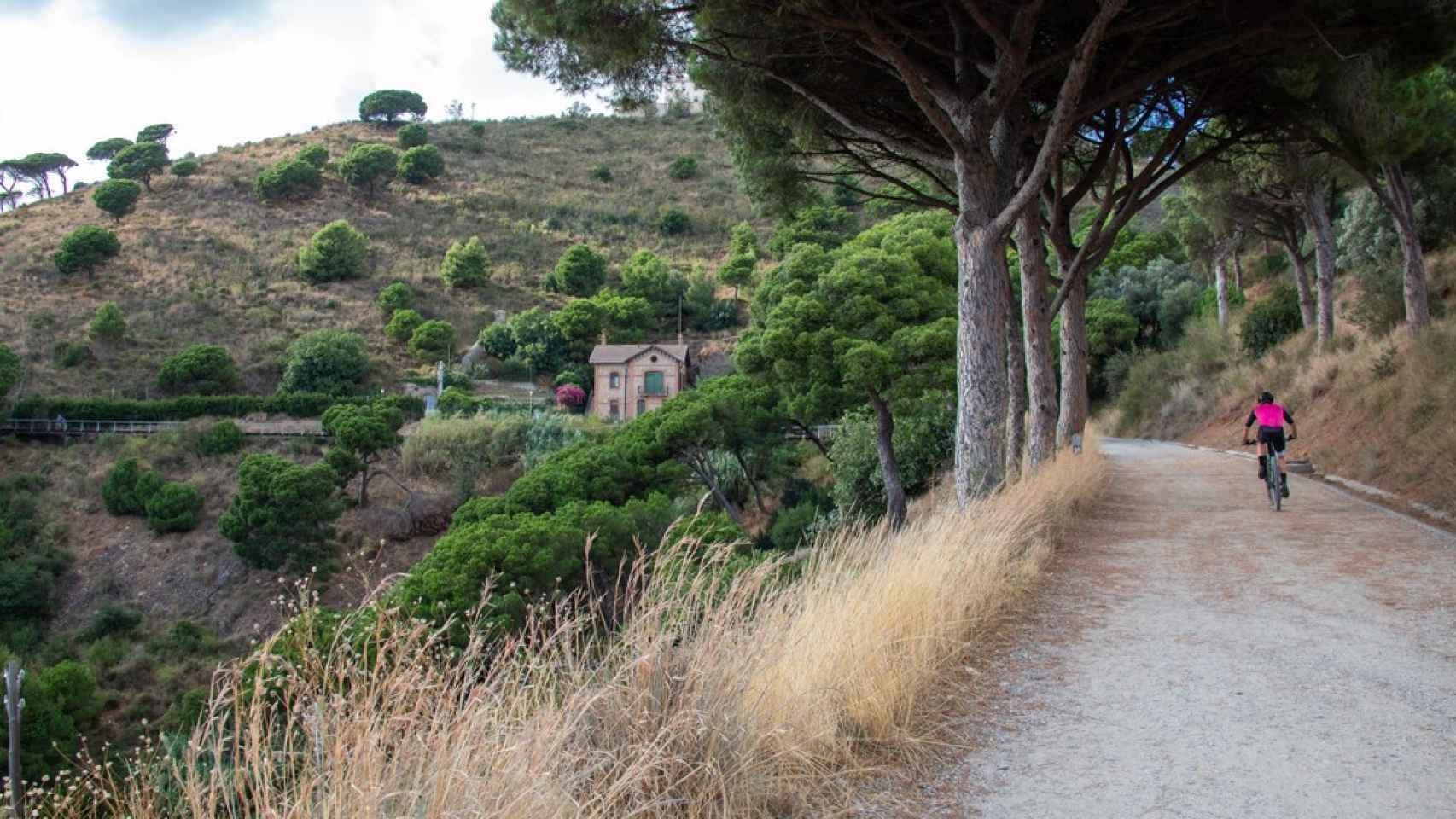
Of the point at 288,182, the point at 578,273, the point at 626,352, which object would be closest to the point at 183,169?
the point at 288,182

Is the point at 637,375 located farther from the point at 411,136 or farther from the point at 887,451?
the point at 411,136

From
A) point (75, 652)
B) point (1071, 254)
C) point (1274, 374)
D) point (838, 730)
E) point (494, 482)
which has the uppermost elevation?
point (1071, 254)

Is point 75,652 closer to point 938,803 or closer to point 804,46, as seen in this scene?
point 804,46

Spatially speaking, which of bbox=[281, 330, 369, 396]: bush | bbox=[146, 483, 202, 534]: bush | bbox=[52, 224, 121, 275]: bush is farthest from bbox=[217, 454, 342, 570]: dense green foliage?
bbox=[52, 224, 121, 275]: bush

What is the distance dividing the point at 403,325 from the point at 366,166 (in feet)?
118

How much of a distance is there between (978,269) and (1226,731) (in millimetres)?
7024

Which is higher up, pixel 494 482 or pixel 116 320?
pixel 116 320

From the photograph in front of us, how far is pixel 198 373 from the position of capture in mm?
57750

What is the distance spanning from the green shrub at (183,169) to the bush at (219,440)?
2302 inches

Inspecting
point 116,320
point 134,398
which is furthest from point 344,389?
point 116,320

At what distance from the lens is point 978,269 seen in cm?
1055

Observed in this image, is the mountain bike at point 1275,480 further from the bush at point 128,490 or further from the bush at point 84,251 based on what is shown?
the bush at point 84,251

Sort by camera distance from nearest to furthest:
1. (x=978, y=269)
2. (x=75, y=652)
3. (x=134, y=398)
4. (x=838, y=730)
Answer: (x=838, y=730) < (x=978, y=269) < (x=75, y=652) < (x=134, y=398)

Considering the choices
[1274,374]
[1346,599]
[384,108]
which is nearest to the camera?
[1346,599]
